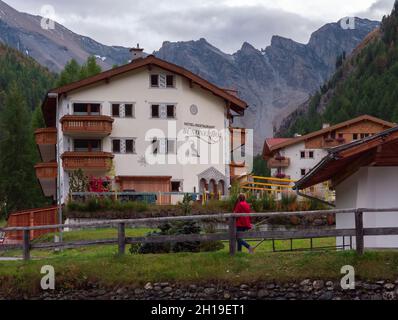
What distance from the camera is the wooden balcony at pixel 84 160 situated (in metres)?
49.6

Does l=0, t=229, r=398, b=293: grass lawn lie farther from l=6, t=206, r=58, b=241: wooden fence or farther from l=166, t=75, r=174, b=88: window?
l=166, t=75, r=174, b=88: window

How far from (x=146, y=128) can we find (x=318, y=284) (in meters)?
37.5

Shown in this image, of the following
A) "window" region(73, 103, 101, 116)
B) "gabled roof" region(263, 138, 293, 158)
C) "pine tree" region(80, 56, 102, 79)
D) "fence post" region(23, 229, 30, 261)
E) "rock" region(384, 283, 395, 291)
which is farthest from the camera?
"gabled roof" region(263, 138, 293, 158)

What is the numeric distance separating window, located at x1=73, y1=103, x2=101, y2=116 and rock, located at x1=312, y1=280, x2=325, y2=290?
37.6 m

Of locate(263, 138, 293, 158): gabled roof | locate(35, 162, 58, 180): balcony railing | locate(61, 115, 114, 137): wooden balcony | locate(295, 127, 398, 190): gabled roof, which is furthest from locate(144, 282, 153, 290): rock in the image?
locate(263, 138, 293, 158): gabled roof

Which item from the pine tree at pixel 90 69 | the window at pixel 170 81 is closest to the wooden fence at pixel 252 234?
the window at pixel 170 81

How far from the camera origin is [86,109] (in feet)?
170

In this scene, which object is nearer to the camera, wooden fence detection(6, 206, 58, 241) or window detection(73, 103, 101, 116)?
wooden fence detection(6, 206, 58, 241)

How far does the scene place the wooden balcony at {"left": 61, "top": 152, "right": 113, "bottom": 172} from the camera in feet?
163

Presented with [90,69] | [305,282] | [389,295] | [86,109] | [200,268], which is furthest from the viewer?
[90,69]

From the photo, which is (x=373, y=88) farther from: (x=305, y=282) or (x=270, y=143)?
(x=305, y=282)

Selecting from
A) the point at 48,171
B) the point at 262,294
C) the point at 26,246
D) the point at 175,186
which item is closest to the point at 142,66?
the point at 175,186

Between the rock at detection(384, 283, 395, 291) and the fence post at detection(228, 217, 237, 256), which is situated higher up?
Result: the fence post at detection(228, 217, 237, 256)

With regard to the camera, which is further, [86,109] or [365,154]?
[86,109]
